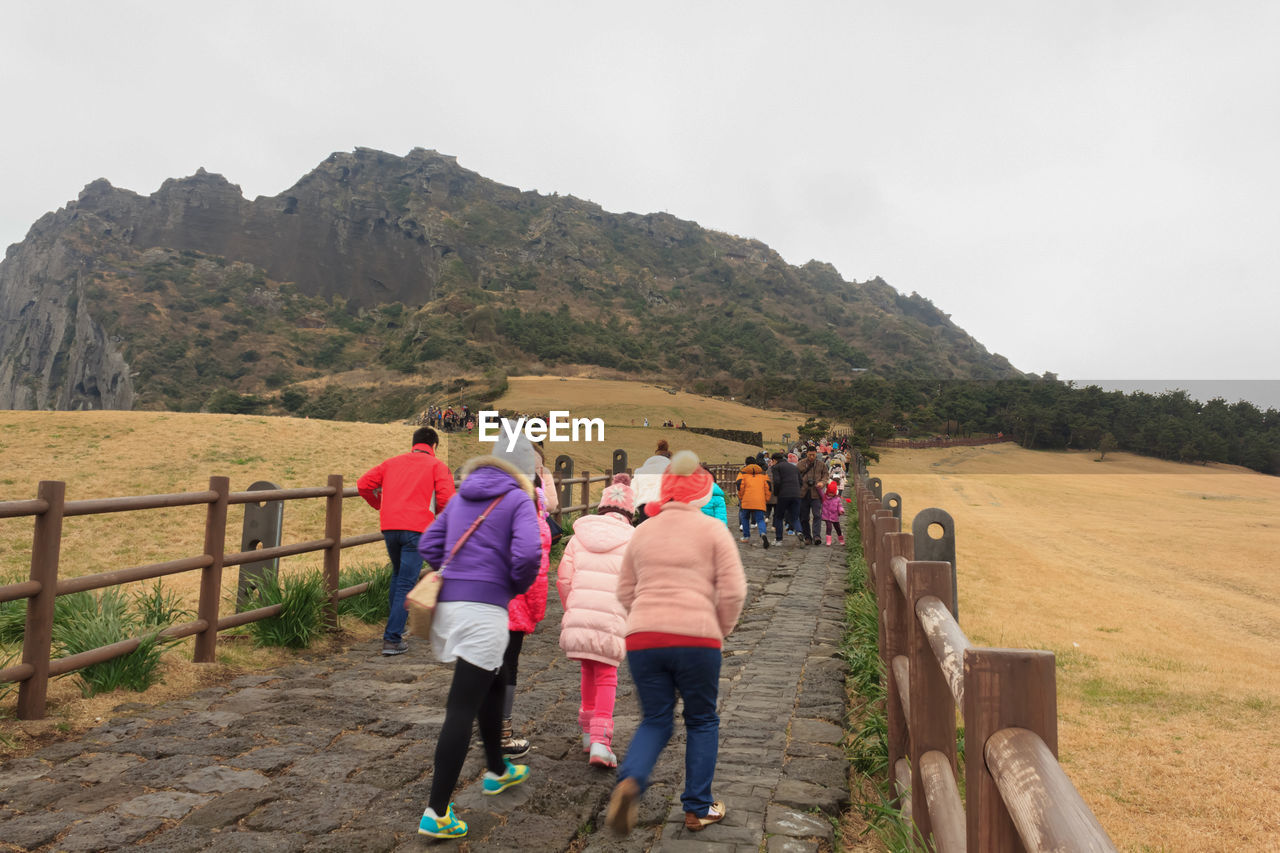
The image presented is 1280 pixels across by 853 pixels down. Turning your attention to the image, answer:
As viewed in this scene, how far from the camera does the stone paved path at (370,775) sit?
3.09m

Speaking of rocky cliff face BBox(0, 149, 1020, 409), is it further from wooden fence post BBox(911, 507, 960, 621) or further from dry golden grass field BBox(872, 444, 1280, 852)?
wooden fence post BBox(911, 507, 960, 621)

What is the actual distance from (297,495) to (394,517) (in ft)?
2.91

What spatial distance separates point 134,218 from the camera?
18188 centimetres

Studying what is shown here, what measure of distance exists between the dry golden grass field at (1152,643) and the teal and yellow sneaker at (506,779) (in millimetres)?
2868

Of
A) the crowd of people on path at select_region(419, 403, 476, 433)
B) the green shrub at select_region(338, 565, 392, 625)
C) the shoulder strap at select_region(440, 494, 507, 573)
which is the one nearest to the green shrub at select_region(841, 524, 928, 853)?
the shoulder strap at select_region(440, 494, 507, 573)

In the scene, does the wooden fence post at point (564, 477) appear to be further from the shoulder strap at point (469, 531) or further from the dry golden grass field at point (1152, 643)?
the shoulder strap at point (469, 531)

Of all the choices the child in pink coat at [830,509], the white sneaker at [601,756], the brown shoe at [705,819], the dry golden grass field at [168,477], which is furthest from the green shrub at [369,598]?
the child in pink coat at [830,509]

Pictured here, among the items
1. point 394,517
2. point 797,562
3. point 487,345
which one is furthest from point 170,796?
point 487,345

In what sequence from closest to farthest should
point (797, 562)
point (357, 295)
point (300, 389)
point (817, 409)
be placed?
point (797, 562), point (817, 409), point (300, 389), point (357, 295)

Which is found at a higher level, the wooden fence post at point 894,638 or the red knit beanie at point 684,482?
the red knit beanie at point 684,482

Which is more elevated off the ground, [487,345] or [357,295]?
[357,295]

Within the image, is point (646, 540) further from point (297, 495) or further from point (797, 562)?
point (797, 562)

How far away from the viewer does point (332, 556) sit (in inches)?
263

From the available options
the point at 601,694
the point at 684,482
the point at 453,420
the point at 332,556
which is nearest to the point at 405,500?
the point at 332,556
